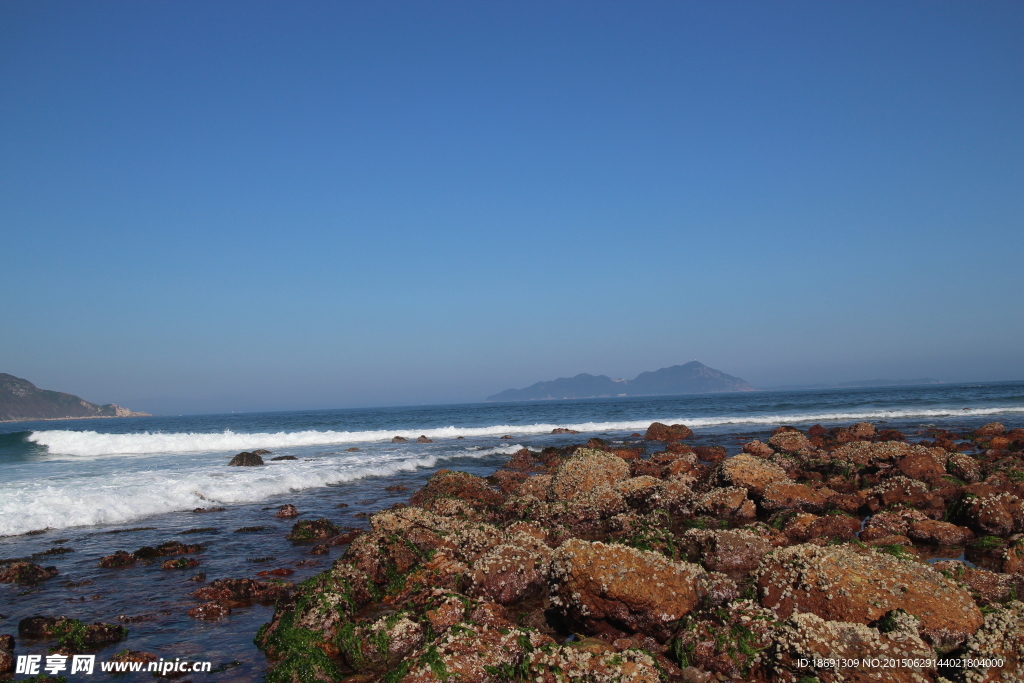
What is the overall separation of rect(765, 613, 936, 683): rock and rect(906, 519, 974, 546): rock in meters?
5.36

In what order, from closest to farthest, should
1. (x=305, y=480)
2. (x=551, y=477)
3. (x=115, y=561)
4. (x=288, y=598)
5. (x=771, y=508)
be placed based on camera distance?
(x=288, y=598), (x=115, y=561), (x=771, y=508), (x=551, y=477), (x=305, y=480)

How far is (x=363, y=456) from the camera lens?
28.3 meters

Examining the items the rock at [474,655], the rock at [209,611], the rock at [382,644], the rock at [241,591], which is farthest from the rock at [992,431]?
the rock at [209,611]

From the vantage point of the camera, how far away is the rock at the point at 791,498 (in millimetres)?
12383

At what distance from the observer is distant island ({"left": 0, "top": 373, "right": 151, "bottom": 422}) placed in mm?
155375

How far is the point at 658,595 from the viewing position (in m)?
6.72

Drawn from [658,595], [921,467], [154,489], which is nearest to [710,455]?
[921,467]

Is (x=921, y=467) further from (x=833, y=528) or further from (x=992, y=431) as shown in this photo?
(x=992, y=431)

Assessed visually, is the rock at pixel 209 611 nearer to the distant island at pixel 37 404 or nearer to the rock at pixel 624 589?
the rock at pixel 624 589

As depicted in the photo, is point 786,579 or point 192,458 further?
point 192,458

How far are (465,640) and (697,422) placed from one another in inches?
1734

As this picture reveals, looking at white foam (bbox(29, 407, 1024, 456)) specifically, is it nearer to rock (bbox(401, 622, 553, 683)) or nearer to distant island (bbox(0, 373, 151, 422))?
rock (bbox(401, 622, 553, 683))

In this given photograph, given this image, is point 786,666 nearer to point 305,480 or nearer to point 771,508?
point 771,508

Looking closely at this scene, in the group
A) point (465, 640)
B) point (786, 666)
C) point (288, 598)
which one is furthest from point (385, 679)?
point (786, 666)
